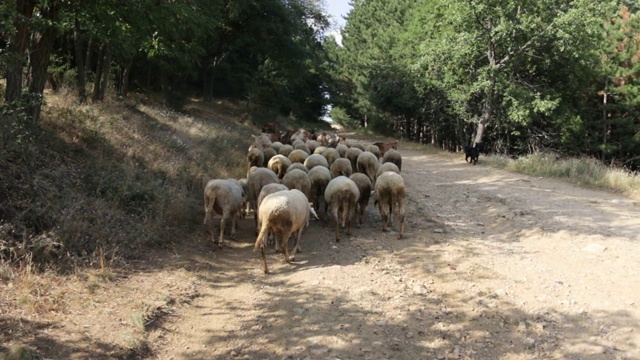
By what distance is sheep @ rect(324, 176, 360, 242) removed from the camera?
8492 mm

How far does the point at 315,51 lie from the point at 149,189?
22.3 metres

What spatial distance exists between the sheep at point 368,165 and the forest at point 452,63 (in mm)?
5776

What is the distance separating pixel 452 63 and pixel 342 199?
16.3m

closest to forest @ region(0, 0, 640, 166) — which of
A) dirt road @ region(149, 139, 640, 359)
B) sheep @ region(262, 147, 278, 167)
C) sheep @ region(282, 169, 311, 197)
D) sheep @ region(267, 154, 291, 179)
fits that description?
sheep @ region(267, 154, 291, 179)

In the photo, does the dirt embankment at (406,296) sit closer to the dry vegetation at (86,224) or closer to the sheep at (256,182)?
the dry vegetation at (86,224)

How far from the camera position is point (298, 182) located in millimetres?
9359

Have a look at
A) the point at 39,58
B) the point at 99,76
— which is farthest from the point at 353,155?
the point at 99,76

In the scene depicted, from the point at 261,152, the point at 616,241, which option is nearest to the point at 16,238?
the point at 261,152

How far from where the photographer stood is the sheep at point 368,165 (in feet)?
40.2

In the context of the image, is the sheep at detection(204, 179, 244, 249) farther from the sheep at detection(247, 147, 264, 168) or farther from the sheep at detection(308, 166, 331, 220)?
the sheep at detection(247, 147, 264, 168)

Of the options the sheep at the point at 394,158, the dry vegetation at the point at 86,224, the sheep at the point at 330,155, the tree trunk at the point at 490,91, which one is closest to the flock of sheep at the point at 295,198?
the dry vegetation at the point at 86,224

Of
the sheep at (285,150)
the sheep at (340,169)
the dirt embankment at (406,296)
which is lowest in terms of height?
the dirt embankment at (406,296)

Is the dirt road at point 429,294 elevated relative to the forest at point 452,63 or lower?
lower

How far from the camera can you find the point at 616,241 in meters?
7.79
